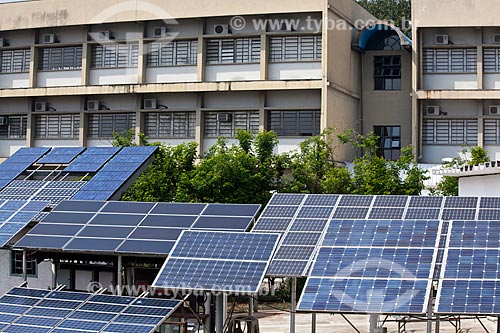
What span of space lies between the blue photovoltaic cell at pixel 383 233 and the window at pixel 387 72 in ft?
93.3

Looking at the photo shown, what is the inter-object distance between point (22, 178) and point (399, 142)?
2396 centimetres

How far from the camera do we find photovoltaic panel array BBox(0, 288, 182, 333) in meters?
19.7

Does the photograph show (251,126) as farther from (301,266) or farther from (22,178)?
(301,266)

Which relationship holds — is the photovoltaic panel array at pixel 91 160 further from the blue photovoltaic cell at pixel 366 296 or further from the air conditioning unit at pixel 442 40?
the air conditioning unit at pixel 442 40

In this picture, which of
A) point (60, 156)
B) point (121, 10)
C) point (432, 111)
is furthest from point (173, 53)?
point (60, 156)

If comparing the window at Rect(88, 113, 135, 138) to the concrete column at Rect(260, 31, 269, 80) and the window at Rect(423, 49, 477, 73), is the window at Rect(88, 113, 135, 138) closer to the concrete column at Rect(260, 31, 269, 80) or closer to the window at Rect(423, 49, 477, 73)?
the concrete column at Rect(260, 31, 269, 80)

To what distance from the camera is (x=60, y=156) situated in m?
31.8

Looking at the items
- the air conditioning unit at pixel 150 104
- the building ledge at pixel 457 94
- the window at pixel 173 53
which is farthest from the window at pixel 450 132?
the air conditioning unit at pixel 150 104

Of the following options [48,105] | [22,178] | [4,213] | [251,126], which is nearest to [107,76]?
[48,105]

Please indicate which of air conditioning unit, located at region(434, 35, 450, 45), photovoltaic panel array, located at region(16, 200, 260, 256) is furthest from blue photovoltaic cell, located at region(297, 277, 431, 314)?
air conditioning unit, located at region(434, 35, 450, 45)

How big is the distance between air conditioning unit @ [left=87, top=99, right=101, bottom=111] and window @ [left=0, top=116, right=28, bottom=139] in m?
4.44

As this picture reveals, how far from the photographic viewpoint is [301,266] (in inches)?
790

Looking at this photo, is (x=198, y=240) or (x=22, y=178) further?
(x=22, y=178)

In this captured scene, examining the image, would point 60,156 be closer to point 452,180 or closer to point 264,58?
point 264,58
